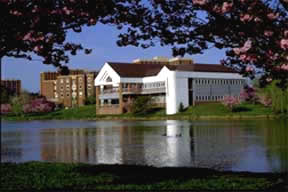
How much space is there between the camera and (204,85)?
69500 mm

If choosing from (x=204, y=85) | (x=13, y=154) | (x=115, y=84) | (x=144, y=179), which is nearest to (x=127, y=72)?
(x=115, y=84)

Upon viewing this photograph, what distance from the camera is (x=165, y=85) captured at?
2655 inches

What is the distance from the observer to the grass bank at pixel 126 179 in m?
6.94

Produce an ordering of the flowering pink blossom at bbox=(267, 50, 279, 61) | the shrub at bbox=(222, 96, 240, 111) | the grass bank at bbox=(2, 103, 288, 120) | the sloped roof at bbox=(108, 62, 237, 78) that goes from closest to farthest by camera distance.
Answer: the flowering pink blossom at bbox=(267, 50, 279, 61), the grass bank at bbox=(2, 103, 288, 120), the shrub at bbox=(222, 96, 240, 111), the sloped roof at bbox=(108, 62, 237, 78)

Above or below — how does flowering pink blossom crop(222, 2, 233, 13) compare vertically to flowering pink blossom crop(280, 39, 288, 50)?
above

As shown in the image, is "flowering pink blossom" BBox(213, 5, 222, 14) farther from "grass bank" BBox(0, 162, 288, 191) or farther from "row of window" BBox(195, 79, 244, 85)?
"row of window" BBox(195, 79, 244, 85)

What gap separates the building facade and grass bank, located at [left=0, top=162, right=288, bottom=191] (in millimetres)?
55510

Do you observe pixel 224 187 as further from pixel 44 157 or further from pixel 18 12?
pixel 44 157

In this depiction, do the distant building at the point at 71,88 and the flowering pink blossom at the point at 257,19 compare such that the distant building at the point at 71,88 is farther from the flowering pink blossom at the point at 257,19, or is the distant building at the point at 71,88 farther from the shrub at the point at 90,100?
the flowering pink blossom at the point at 257,19

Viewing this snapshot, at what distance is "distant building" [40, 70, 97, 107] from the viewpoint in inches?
3750

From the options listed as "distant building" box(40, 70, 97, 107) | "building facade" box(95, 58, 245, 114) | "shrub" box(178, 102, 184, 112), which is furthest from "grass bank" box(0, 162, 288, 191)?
"distant building" box(40, 70, 97, 107)

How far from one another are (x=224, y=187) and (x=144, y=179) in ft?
4.73

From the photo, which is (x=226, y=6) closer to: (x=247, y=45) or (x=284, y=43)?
(x=247, y=45)

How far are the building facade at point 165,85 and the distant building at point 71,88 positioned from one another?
66.7ft
